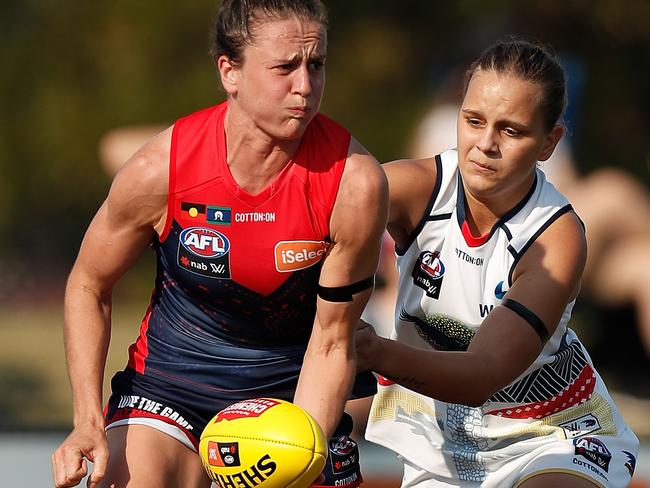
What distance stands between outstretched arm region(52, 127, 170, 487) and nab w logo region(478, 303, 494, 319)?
977 millimetres

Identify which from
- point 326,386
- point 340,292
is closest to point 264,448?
point 326,386

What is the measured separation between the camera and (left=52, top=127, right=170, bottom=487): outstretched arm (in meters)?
2.99

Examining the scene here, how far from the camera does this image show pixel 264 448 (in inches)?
107

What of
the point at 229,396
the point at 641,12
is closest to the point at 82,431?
the point at 229,396

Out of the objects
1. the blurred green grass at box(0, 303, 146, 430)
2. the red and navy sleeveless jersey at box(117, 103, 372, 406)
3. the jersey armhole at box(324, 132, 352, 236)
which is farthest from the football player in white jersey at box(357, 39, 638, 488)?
the blurred green grass at box(0, 303, 146, 430)

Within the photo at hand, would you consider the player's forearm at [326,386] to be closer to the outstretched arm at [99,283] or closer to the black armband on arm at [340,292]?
the black armband on arm at [340,292]

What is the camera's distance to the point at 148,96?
6020 millimetres

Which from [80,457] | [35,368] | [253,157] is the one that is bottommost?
[35,368]

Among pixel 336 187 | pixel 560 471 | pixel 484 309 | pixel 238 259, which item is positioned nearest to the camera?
pixel 336 187

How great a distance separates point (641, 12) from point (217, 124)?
11.9 feet

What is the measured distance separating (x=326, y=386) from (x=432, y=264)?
1.95ft

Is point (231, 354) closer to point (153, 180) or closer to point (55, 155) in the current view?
point (153, 180)

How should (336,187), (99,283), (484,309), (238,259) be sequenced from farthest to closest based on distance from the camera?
(484,309) < (99,283) < (238,259) < (336,187)

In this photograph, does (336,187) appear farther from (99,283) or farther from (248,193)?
(99,283)
